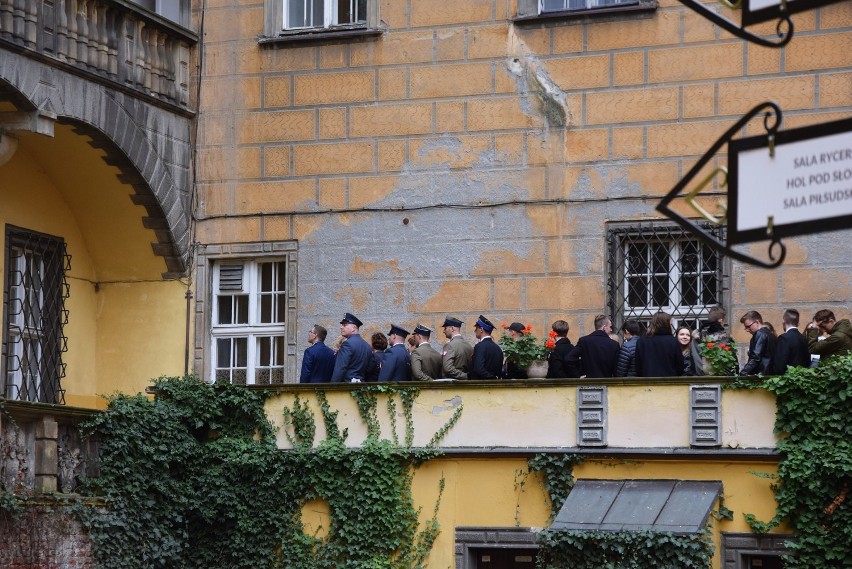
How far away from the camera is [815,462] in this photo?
13508 mm

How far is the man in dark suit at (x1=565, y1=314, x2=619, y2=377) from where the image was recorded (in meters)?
14.8

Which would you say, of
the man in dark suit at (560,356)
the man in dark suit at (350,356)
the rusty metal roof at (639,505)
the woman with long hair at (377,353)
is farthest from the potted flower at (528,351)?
the man in dark suit at (350,356)

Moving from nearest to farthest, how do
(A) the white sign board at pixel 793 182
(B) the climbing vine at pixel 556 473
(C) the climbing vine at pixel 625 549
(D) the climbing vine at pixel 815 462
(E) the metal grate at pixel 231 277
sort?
1. (A) the white sign board at pixel 793 182
2. (D) the climbing vine at pixel 815 462
3. (C) the climbing vine at pixel 625 549
4. (B) the climbing vine at pixel 556 473
5. (E) the metal grate at pixel 231 277

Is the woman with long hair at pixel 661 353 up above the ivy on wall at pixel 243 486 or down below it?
above

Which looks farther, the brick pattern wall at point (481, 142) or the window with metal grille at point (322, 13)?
the window with metal grille at point (322, 13)

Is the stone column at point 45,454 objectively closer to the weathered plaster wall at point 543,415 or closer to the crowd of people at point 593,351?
the weathered plaster wall at point 543,415

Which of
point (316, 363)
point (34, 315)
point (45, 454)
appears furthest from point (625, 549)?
point (34, 315)

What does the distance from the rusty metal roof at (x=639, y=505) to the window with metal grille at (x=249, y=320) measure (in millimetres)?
4638

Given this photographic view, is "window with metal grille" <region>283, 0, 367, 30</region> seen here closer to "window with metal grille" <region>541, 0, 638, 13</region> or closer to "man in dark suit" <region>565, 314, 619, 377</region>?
"window with metal grille" <region>541, 0, 638, 13</region>

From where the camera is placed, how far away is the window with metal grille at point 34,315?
1688 cm

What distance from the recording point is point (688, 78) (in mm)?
16469

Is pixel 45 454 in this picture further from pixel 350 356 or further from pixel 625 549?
pixel 625 549

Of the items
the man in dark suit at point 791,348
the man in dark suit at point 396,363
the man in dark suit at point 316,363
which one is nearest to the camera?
the man in dark suit at point 791,348

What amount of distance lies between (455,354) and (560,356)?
1045 millimetres
